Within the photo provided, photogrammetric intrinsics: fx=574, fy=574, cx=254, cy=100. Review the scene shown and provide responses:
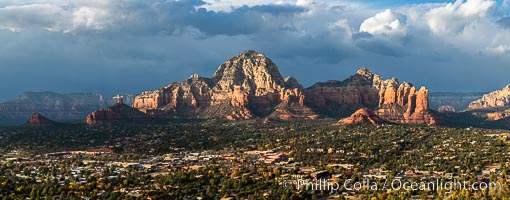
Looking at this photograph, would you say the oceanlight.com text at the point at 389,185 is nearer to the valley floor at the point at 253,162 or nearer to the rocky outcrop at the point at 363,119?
the valley floor at the point at 253,162

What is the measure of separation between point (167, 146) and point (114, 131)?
4200cm

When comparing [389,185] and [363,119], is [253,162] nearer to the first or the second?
[389,185]

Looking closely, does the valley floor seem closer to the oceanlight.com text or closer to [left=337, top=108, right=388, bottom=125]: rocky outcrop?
the oceanlight.com text

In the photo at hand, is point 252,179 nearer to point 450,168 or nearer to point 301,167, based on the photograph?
point 301,167

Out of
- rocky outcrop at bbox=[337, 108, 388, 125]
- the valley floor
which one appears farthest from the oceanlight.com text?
rocky outcrop at bbox=[337, 108, 388, 125]

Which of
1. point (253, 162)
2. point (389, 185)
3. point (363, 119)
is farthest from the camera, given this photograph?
point (363, 119)

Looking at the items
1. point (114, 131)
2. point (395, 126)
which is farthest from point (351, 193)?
point (114, 131)

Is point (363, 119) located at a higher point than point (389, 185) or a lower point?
higher

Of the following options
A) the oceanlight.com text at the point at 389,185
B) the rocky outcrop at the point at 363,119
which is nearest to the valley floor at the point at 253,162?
the oceanlight.com text at the point at 389,185

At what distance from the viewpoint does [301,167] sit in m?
118

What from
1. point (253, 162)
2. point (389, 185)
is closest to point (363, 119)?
point (253, 162)

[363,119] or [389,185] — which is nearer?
[389,185]

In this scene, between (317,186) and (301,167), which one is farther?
(301,167)

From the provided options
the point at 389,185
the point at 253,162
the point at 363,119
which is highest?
the point at 363,119
